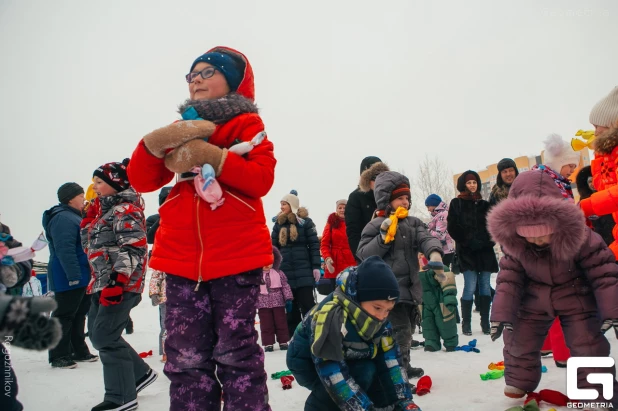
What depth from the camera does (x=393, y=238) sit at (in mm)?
Answer: 4637

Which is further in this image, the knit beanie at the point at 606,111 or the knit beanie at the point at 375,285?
the knit beanie at the point at 606,111

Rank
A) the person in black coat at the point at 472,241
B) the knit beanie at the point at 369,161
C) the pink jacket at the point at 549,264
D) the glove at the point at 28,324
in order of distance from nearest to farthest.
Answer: the glove at the point at 28,324 < the pink jacket at the point at 549,264 < the knit beanie at the point at 369,161 < the person in black coat at the point at 472,241

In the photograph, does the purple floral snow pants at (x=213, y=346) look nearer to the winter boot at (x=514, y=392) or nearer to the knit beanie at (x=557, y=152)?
the winter boot at (x=514, y=392)

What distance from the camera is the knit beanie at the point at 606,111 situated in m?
4.17

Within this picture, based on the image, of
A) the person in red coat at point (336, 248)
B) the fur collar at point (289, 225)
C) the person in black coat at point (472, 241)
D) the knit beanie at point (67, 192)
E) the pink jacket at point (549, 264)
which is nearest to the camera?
the pink jacket at point (549, 264)

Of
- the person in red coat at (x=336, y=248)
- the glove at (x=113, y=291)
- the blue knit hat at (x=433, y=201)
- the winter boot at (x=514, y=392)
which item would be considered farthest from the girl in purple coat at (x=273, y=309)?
the winter boot at (x=514, y=392)

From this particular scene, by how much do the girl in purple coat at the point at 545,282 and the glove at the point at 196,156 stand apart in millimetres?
2047

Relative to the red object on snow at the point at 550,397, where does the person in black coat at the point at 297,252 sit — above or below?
above

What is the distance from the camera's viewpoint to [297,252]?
26.6 feet

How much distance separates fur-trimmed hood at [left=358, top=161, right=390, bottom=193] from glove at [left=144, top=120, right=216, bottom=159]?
9.87 ft

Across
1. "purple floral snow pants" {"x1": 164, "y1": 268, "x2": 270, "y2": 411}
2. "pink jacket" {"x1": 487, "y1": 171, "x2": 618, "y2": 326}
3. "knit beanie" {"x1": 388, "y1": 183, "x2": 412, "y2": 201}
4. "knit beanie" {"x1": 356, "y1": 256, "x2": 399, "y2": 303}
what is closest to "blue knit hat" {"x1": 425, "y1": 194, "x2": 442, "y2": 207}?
"knit beanie" {"x1": 388, "y1": 183, "x2": 412, "y2": 201}

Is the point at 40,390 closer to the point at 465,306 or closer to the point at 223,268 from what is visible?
the point at 223,268

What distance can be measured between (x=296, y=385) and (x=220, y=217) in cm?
234

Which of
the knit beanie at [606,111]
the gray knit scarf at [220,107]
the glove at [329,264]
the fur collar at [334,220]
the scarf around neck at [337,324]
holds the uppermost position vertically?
the gray knit scarf at [220,107]
